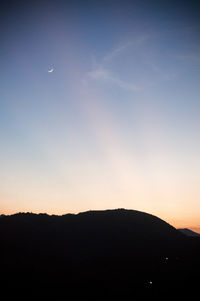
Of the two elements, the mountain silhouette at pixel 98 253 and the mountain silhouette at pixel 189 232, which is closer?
the mountain silhouette at pixel 98 253

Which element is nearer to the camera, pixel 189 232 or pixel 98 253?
pixel 98 253

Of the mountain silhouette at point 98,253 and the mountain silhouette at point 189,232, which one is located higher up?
the mountain silhouette at point 98,253

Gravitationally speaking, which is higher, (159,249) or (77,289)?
(159,249)

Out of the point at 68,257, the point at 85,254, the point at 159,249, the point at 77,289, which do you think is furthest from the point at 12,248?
the point at 159,249

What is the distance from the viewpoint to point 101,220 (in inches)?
2394

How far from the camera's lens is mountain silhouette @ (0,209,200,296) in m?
38.2

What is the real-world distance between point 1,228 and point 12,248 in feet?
31.4

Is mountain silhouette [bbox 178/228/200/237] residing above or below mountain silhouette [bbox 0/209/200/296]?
below

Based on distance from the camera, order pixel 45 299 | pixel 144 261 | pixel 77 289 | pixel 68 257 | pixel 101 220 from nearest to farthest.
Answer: pixel 45 299 < pixel 77 289 < pixel 144 261 < pixel 68 257 < pixel 101 220

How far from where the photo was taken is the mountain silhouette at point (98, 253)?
38.2 meters

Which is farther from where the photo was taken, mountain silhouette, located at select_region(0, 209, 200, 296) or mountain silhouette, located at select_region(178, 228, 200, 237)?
mountain silhouette, located at select_region(178, 228, 200, 237)

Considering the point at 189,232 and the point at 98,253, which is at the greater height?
the point at 98,253

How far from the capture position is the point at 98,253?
47.3 metres

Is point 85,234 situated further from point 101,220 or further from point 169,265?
point 169,265
